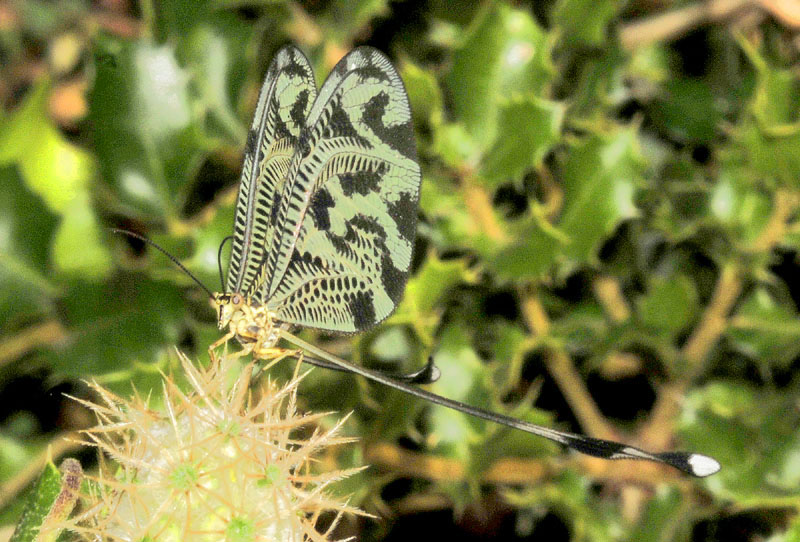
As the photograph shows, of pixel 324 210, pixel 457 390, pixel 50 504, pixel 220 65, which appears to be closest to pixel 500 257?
pixel 457 390

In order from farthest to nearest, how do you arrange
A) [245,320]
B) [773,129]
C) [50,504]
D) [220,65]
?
[220,65] → [773,129] → [245,320] → [50,504]

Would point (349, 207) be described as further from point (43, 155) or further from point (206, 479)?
point (43, 155)

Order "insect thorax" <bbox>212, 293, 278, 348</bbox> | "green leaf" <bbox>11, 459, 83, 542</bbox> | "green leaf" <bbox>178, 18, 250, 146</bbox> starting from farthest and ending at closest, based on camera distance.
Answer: "green leaf" <bbox>178, 18, 250, 146</bbox>
"insect thorax" <bbox>212, 293, 278, 348</bbox>
"green leaf" <bbox>11, 459, 83, 542</bbox>

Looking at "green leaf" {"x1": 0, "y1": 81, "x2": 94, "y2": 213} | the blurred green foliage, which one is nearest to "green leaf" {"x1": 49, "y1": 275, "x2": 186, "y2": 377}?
the blurred green foliage

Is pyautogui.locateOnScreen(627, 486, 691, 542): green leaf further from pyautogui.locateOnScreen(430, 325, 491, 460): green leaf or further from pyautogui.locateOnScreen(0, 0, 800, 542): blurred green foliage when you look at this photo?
pyautogui.locateOnScreen(430, 325, 491, 460): green leaf

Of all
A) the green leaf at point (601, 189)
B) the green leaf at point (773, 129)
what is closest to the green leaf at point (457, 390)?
the green leaf at point (601, 189)

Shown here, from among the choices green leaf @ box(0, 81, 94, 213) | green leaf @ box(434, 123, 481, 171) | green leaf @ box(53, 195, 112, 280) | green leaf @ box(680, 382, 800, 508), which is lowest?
green leaf @ box(680, 382, 800, 508)

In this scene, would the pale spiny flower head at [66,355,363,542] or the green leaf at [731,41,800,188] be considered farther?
the green leaf at [731,41,800,188]
